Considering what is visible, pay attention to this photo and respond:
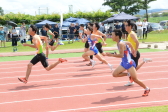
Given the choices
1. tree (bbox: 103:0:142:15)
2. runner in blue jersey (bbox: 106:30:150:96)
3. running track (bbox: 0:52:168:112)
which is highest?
tree (bbox: 103:0:142:15)

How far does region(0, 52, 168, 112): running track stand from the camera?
7.11m

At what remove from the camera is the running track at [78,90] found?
23.3 feet

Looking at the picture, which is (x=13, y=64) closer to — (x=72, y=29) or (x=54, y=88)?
(x=54, y=88)

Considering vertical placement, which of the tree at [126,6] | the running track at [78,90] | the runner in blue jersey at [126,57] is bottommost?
the running track at [78,90]

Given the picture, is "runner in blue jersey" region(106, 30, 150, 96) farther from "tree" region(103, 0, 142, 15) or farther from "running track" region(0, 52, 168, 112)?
"tree" region(103, 0, 142, 15)

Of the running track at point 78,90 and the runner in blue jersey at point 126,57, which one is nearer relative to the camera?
the running track at point 78,90

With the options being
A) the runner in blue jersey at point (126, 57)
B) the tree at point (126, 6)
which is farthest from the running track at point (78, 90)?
the tree at point (126, 6)

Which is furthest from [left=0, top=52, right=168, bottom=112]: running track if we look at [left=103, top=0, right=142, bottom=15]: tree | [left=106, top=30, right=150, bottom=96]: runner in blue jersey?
[left=103, top=0, right=142, bottom=15]: tree

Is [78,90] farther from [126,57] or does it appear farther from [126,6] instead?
[126,6]

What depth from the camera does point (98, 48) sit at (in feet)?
40.8

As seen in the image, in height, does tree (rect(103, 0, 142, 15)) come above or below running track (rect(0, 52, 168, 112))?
above

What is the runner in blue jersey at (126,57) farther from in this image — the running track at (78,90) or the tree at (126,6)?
the tree at (126,6)

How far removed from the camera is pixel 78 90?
8727 millimetres

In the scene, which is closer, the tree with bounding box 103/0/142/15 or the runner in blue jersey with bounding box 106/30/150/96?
the runner in blue jersey with bounding box 106/30/150/96
